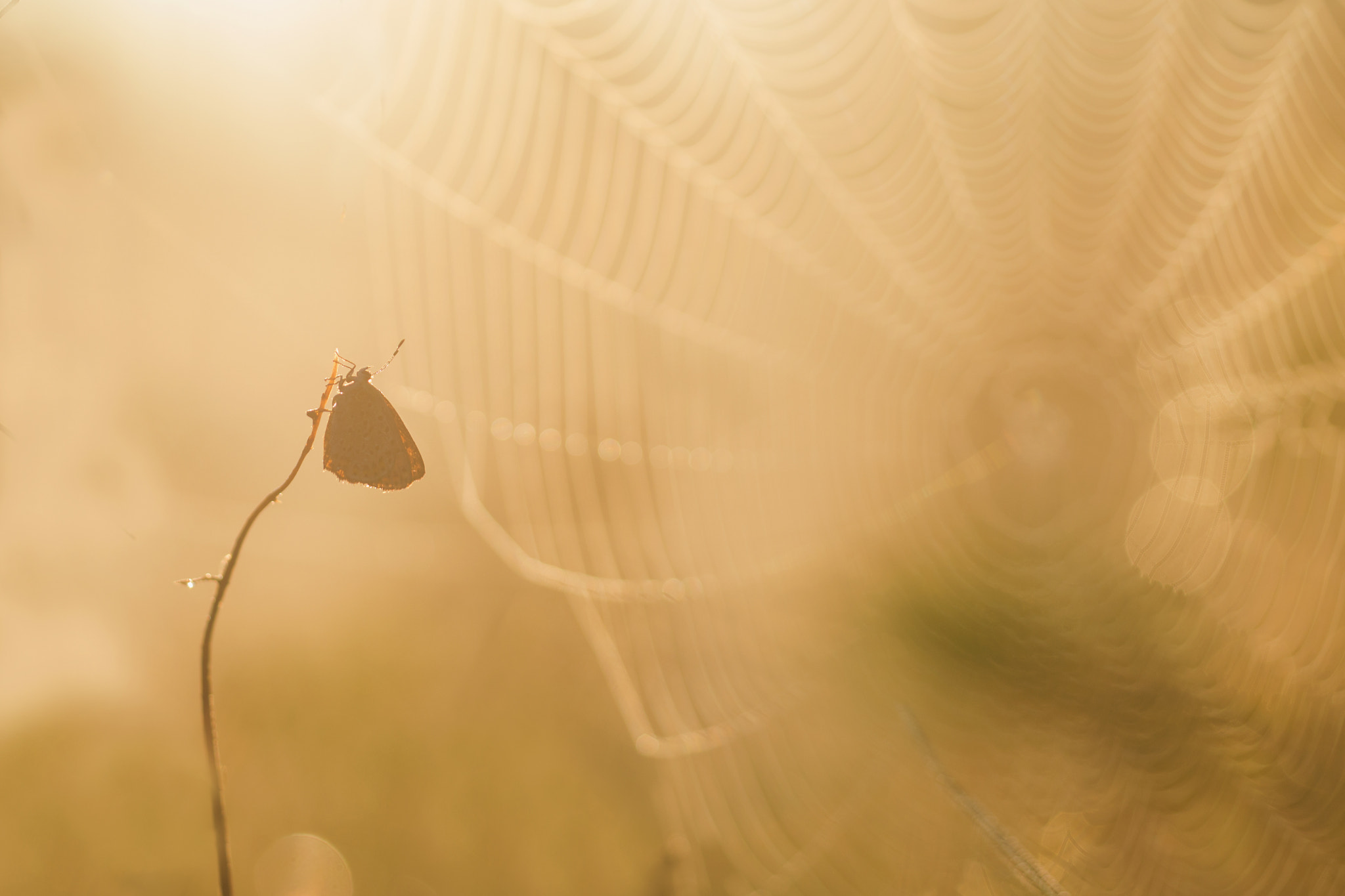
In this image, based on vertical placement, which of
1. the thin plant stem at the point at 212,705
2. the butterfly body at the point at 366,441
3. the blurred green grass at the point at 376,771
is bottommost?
the blurred green grass at the point at 376,771

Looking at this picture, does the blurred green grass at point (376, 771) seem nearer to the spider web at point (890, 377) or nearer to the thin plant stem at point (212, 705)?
the spider web at point (890, 377)

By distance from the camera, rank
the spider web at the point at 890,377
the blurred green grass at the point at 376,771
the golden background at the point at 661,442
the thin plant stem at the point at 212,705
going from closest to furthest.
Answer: the thin plant stem at the point at 212,705, the golden background at the point at 661,442, the blurred green grass at the point at 376,771, the spider web at the point at 890,377

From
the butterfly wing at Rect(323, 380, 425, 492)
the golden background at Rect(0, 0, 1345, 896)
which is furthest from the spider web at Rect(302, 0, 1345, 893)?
the butterfly wing at Rect(323, 380, 425, 492)

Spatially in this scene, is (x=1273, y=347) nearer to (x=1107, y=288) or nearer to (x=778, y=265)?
(x=1107, y=288)

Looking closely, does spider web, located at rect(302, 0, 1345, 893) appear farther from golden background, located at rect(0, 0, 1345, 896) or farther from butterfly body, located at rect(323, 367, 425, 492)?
butterfly body, located at rect(323, 367, 425, 492)

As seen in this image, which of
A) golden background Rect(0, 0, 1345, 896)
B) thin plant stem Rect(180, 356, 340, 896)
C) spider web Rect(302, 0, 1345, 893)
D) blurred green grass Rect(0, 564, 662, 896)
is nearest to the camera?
thin plant stem Rect(180, 356, 340, 896)

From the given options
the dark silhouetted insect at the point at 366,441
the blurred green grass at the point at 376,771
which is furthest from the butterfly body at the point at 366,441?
the blurred green grass at the point at 376,771

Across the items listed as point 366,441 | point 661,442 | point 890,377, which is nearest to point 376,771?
point 661,442

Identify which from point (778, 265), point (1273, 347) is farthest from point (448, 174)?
point (1273, 347)
